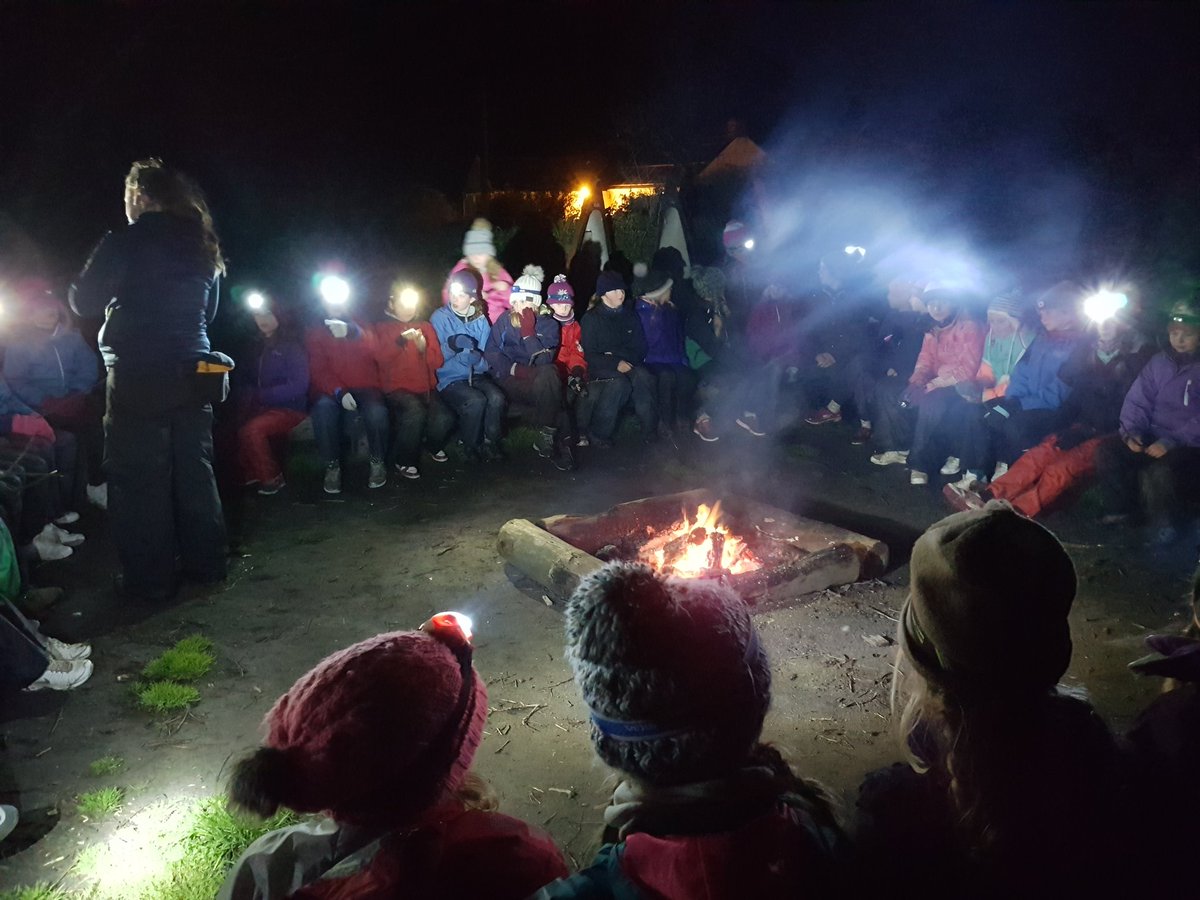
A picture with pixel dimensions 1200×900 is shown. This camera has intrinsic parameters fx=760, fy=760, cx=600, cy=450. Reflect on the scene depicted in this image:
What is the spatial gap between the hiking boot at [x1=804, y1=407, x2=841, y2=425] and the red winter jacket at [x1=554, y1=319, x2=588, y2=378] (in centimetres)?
307

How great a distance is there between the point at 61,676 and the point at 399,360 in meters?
4.84

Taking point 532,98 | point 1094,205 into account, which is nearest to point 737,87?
point 532,98

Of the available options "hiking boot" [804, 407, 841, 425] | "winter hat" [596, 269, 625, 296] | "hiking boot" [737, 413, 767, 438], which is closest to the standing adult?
"winter hat" [596, 269, 625, 296]

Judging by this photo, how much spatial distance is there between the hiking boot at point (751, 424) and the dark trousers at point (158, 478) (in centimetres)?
641

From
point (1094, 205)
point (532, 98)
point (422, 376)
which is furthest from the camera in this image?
point (532, 98)

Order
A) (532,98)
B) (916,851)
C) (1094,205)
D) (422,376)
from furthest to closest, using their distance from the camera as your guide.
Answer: (532,98)
(1094,205)
(422,376)
(916,851)

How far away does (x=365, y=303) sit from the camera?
416 inches

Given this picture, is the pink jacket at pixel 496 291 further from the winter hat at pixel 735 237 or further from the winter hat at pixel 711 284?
the winter hat at pixel 735 237

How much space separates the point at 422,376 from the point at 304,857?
23.6 feet

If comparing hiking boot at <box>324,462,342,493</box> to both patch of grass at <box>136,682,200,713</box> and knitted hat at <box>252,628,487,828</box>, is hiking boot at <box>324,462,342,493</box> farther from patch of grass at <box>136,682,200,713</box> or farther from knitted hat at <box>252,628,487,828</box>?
knitted hat at <box>252,628,487,828</box>

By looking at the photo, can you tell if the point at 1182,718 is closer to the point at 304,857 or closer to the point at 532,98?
the point at 304,857

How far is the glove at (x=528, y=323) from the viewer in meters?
9.33

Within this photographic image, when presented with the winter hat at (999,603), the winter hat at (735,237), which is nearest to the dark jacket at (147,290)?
the winter hat at (999,603)

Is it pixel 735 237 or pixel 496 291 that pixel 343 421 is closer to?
pixel 496 291
